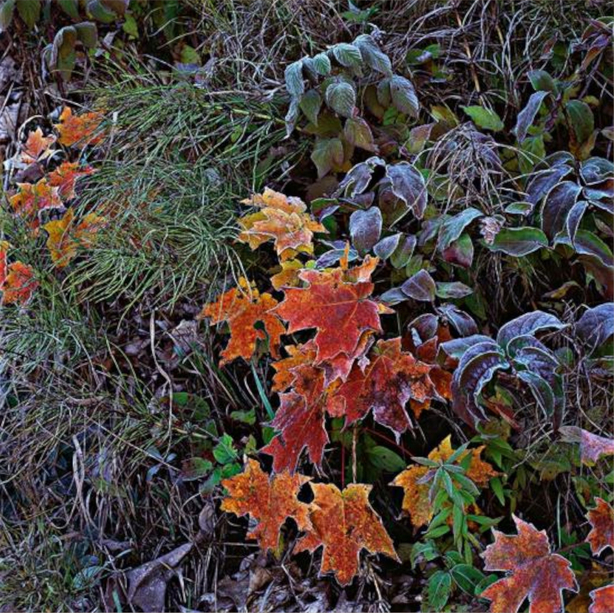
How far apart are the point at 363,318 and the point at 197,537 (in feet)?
1.57

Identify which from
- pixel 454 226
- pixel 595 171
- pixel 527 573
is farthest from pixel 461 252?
pixel 527 573

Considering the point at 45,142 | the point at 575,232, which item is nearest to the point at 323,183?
the point at 575,232

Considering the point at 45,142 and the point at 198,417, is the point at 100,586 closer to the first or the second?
the point at 198,417

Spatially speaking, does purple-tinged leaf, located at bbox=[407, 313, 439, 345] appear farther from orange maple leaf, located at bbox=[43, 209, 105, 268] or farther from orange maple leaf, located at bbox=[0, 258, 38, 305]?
orange maple leaf, located at bbox=[0, 258, 38, 305]

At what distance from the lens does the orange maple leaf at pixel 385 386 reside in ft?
3.65

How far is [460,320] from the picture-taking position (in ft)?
3.76

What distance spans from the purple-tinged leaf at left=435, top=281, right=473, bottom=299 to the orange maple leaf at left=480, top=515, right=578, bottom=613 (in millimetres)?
335

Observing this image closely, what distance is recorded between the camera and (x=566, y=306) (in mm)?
1230

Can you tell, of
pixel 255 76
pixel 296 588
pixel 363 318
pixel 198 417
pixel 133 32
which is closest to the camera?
pixel 363 318

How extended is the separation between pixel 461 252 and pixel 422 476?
0.33 metres

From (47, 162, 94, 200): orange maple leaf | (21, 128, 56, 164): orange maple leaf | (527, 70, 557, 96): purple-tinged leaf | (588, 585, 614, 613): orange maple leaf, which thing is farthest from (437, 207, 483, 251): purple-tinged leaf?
(21, 128, 56, 164): orange maple leaf

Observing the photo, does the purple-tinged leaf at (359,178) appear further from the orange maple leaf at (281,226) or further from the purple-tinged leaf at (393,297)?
the purple-tinged leaf at (393,297)

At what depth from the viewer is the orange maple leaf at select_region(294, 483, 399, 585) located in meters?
1.12

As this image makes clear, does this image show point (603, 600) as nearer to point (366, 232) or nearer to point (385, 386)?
point (385, 386)
